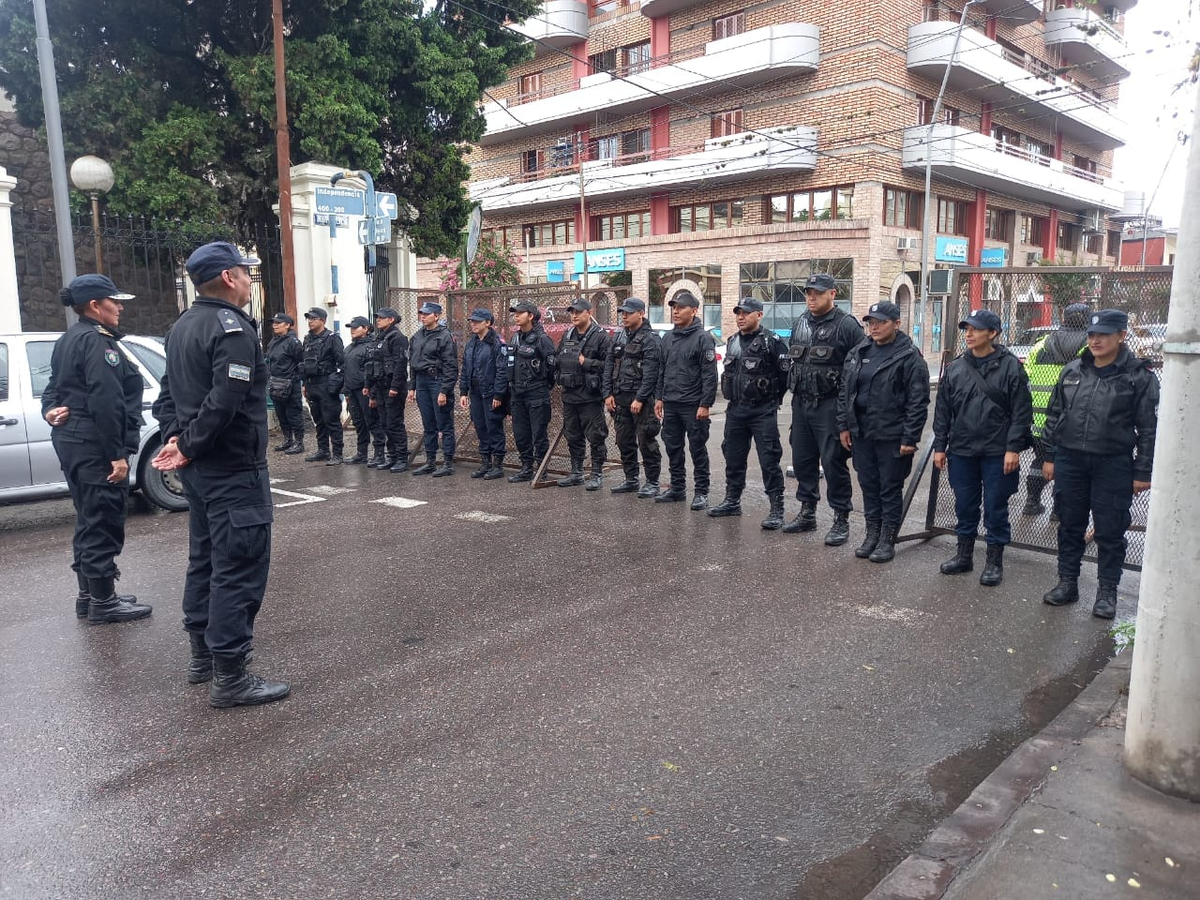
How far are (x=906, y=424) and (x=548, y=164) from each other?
34.4 metres

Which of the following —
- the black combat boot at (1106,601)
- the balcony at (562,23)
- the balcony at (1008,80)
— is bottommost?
the black combat boot at (1106,601)

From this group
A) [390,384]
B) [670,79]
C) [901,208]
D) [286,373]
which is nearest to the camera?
[390,384]

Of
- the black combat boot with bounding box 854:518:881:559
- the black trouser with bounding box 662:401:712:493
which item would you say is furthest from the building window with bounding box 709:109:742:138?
the black combat boot with bounding box 854:518:881:559

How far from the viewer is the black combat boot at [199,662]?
4527 mm

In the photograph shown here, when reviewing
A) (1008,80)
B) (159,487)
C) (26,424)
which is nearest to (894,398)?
(159,487)

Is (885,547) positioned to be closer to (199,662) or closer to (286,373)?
(199,662)

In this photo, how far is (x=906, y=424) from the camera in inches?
258

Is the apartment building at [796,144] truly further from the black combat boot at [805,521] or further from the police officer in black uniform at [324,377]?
the black combat boot at [805,521]

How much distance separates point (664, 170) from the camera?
3219cm

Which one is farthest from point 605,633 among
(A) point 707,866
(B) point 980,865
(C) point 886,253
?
(C) point 886,253

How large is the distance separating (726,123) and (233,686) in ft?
101

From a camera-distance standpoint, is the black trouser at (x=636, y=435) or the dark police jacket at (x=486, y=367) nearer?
the black trouser at (x=636, y=435)

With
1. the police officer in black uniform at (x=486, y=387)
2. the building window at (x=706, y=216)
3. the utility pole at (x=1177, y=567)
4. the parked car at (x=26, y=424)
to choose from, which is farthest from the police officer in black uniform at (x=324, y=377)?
the building window at (x=706, y=216)

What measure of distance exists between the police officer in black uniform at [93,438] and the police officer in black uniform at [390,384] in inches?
200
